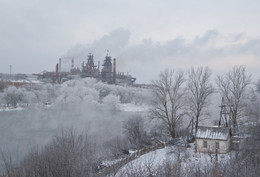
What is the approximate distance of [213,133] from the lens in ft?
42.0

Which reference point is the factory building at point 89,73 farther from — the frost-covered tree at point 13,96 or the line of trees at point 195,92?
the line of trees at point 195,92

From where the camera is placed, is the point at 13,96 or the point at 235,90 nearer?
the point at 235,90

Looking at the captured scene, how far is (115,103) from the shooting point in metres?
41.4

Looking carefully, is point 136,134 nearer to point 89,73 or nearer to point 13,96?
point 13,96

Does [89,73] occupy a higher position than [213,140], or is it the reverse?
[89,73]

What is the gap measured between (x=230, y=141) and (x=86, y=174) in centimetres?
1056

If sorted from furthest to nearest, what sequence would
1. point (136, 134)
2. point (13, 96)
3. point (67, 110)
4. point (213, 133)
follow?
point (13, 96), point (67, 110), point (136, 134), point (213, 133)

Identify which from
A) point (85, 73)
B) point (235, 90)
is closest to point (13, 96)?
point (85, 73)

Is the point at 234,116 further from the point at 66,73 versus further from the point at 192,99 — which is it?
the point at 66,73

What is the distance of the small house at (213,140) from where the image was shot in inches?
482

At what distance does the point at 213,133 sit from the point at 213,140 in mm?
462

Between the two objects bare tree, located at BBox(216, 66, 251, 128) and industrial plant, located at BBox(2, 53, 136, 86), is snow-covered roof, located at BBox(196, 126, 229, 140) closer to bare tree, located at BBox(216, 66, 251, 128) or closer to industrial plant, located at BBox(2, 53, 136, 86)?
bare tree, located at BBox(216, 66, 251, 128)

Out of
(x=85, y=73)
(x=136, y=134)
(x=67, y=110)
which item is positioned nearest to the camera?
(x=136, y=134)

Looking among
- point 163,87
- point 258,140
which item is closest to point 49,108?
point 163,87
